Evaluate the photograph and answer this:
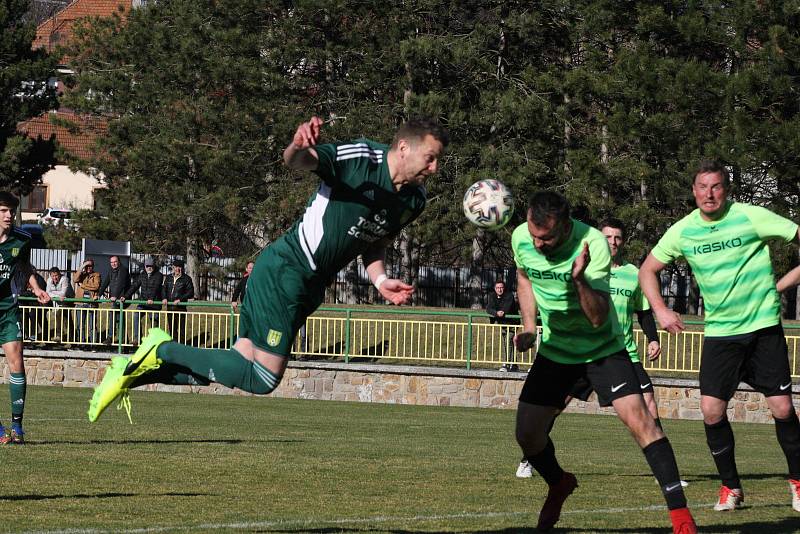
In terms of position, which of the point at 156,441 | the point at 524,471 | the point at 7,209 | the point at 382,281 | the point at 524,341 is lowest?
the point at 156,441

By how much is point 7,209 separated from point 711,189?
662cm

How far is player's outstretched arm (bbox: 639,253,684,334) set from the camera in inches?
318

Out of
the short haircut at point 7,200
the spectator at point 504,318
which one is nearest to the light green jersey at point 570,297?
the short haircut at point 7,200

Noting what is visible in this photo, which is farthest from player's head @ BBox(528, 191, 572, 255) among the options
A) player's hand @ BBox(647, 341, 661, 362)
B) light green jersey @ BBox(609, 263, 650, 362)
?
player's hand @ BBox(647, 341, 661, 362)

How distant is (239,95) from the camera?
35.6 meters

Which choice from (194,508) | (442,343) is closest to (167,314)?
(442,343)

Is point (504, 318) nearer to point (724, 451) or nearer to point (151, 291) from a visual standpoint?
point (151, 291)

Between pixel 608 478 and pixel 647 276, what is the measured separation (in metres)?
3.07

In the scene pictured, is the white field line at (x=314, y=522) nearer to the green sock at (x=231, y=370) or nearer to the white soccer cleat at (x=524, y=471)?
the green sock at (x=231, y=370)

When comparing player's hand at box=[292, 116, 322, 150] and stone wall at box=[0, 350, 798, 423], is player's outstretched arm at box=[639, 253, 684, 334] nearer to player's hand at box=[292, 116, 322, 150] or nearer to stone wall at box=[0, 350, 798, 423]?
player's hand at box=[292, 116, 322, 150]

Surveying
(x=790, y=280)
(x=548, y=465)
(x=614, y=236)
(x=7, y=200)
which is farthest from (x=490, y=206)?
(x=7, y=200)

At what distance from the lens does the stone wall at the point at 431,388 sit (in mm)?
22672

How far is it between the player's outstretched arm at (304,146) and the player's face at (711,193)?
3013 millimetres

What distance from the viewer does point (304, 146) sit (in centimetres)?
669
